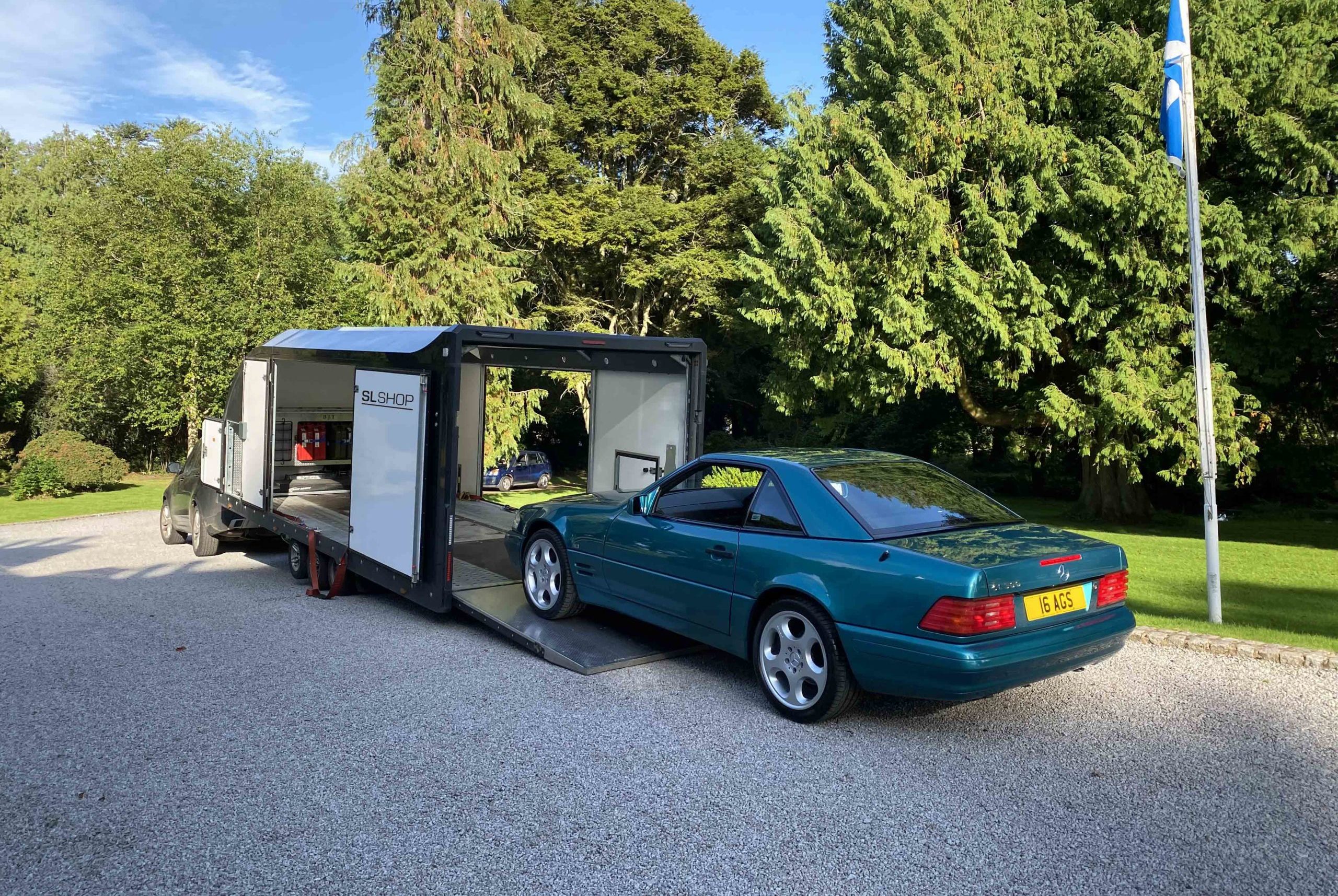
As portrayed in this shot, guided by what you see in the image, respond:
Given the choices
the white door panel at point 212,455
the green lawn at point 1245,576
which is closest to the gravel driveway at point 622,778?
the green lawn at point 1245,576

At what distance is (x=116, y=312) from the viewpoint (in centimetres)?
2259

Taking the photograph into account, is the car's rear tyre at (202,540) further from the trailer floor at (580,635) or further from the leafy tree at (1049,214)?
the leafy tree at (1049,214)

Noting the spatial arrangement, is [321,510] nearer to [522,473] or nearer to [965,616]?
[965,616]

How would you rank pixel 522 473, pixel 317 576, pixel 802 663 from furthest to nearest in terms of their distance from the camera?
pixel 522 473 < pixel 317 576 < pixel 802 663

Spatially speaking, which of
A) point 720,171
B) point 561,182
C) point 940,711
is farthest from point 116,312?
point 940,711

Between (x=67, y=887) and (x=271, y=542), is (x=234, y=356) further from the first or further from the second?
(x=67, y=887)

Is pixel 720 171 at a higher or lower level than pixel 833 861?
higher

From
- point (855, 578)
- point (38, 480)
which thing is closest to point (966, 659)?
point (855, 578)

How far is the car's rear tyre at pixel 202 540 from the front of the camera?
1122 centimetres

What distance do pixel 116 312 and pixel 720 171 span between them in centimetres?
1614

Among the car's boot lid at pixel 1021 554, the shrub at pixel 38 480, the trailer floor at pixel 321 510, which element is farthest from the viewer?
the shrub at pixel 38 480

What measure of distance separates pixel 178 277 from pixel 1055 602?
22.9 meters

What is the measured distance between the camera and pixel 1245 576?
35.5 feet

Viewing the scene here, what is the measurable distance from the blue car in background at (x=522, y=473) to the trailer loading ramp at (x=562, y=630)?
16.7 metres
